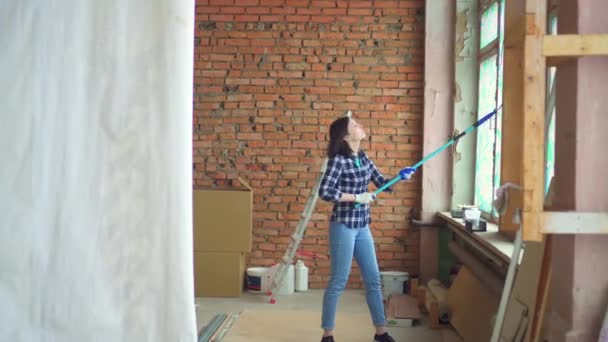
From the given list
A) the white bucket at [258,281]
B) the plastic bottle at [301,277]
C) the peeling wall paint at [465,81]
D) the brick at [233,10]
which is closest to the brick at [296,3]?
the brick at [233,10]

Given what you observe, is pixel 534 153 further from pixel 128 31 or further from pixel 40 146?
pixel 40 146

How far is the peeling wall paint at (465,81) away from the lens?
5410 millimetres

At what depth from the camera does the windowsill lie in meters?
3.52

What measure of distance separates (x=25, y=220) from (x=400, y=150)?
4.94 metres

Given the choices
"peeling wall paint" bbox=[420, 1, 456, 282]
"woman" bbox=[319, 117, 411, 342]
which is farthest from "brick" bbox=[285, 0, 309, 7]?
"woman" bbox=[319, 117, 411, 342]

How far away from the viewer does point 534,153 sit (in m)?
1.86

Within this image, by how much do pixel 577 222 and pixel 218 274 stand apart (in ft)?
13.1

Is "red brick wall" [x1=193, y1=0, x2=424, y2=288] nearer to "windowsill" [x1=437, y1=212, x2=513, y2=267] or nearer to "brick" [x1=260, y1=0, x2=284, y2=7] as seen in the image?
"brick" [x1=260, y1=0, x2=284, y2=7]

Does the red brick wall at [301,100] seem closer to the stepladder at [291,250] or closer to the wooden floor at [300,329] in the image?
the stepladder at [291,250]

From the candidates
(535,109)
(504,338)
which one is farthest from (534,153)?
(504,338)

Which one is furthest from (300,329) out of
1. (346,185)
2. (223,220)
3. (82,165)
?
(82,165)

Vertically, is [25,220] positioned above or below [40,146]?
below

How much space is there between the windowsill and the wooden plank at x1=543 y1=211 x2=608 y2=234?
1394mm

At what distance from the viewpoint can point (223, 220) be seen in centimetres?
545
